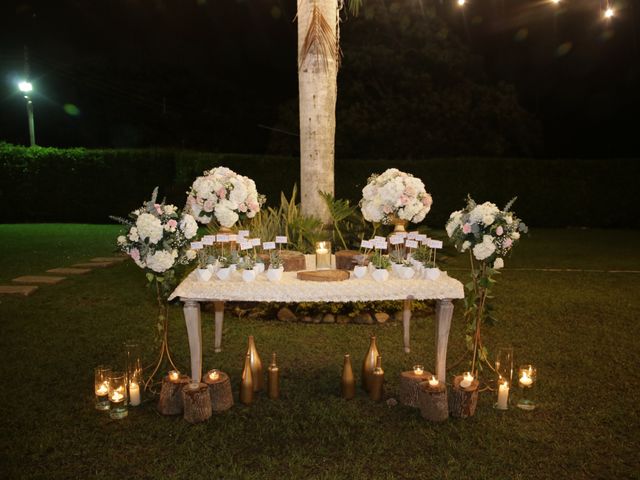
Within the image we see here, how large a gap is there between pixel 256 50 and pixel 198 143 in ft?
19.2

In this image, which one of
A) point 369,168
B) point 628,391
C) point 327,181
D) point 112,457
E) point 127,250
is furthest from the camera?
point 369,168

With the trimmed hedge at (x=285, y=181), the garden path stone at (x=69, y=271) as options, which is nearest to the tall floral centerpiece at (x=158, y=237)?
the garden path stone at (x=69, y=271)

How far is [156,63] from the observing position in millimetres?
28531

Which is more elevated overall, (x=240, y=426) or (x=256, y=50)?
(x=256, y=50)

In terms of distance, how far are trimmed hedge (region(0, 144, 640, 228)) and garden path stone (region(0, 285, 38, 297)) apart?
8689 millimetres

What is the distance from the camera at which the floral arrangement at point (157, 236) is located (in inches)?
156

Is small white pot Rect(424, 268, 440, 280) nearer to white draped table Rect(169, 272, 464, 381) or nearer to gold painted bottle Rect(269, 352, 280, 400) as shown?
white draped table Rect(169, 272, 464, 381)

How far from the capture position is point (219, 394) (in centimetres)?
404

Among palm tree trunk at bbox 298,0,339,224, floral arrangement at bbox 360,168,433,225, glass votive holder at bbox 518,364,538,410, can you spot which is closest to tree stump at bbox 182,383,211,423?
floral arrangement at bbox 360,168,433,225

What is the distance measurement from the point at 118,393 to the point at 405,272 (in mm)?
2366

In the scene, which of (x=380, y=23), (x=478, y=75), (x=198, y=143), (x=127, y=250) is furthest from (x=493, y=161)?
(x=198, y=143)

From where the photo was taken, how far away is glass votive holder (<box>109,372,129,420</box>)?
13.1 ft

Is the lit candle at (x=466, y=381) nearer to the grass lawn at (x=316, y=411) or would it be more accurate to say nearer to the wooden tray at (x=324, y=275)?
the grass lawn at (x=316, y=411)

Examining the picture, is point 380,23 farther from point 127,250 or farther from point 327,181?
point 127,250
